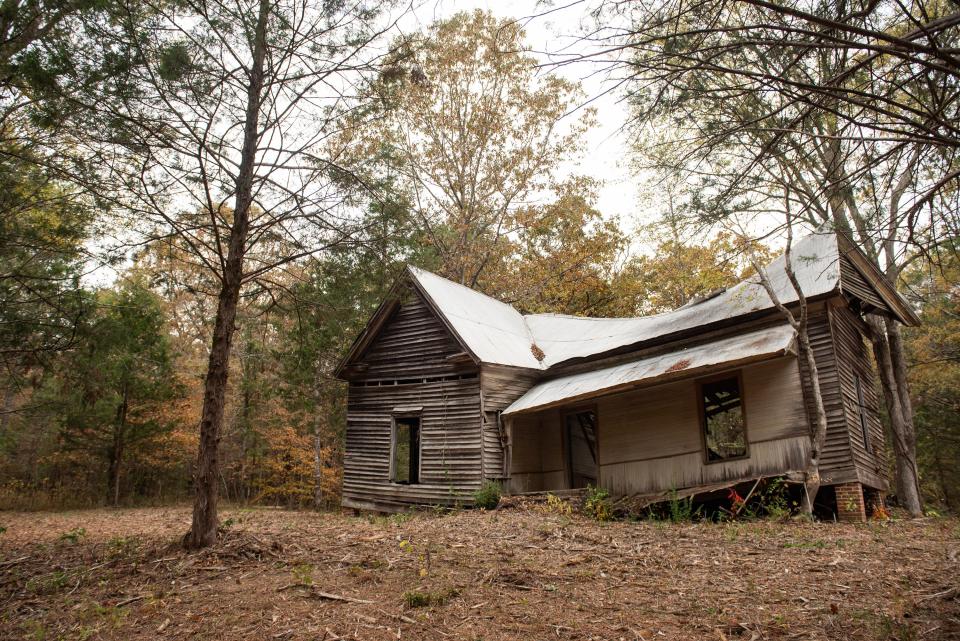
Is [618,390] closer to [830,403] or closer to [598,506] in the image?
[598,506]

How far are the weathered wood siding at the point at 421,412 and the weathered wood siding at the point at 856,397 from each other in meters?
8.05

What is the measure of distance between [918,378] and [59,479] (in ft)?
109

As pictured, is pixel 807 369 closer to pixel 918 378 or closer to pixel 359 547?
pixel 359 547

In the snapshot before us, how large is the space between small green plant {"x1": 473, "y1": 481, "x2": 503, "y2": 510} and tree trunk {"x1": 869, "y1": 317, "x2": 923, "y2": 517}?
9076 mm

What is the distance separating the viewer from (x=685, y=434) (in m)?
12.5

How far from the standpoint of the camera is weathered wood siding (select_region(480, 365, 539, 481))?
14.4 m

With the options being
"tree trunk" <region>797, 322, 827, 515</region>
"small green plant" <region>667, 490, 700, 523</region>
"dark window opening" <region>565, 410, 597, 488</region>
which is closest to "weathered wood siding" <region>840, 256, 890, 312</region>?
"tree trunk" <region>797, 322, 827, 515</region>

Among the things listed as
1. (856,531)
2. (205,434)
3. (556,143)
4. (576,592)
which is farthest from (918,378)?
(205,434)

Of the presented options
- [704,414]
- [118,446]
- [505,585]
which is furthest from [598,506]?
[118,446]

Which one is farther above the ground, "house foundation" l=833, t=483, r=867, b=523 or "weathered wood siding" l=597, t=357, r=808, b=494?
"weathered wood siding" l=597, t=357, r=808, b=494

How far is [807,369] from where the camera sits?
11453mm

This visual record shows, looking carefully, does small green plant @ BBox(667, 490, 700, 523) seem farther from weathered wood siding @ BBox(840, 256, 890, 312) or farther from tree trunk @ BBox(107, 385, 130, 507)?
tree trunk @ BBox(107, 385, 130, 507)

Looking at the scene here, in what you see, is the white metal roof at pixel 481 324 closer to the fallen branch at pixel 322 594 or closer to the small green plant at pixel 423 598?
the fallen branch at pixel 322 594

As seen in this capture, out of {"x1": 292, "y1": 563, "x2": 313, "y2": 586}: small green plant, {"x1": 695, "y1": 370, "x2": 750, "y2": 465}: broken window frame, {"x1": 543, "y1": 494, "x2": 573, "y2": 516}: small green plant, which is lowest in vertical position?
{"x1": 292, "y1": 563, "x2": 313, "y2": 586}: small green plant
